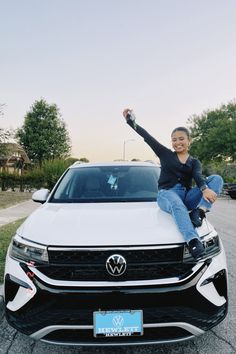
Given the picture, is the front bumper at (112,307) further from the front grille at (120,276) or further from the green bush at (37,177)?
the green bush at (37,177)

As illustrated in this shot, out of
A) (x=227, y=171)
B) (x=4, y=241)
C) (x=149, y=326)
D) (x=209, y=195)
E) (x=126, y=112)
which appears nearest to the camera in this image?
(x=149, y=326)

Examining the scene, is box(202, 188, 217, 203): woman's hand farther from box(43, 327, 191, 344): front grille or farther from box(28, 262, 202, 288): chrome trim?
box(43, 327, 191, 344): front grille

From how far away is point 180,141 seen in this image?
3711mm

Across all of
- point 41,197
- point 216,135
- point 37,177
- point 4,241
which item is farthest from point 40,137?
point 41,197

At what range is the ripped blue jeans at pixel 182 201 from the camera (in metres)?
2.90

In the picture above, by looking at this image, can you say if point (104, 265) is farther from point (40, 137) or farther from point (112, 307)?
point (40, 137)

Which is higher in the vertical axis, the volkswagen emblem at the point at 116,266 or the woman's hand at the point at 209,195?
the woman's hand at the point at 209,195

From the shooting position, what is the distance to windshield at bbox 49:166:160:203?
4012 millimetres

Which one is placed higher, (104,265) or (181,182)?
(181,182)

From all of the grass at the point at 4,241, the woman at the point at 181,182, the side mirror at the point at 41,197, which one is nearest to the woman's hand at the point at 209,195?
the woman at the point at 181,182

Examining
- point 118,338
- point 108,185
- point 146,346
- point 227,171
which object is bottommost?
point 227,171

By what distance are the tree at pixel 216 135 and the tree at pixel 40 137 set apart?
21.7m

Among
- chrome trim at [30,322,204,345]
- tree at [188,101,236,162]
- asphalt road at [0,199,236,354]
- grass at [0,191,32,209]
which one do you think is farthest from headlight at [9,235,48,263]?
tree at [188,101,236,162]

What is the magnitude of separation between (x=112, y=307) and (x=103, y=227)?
0.58m
